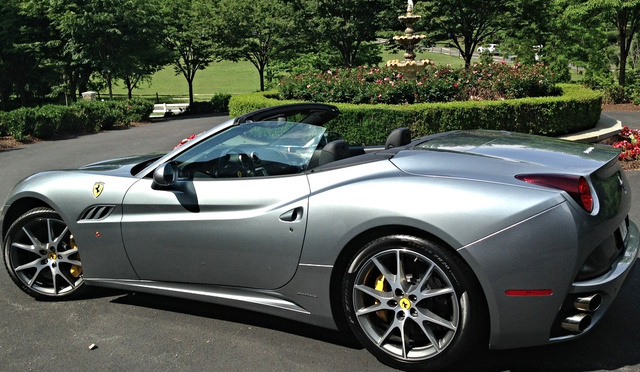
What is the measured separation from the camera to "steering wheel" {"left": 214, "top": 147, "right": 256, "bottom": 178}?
14.3 feet

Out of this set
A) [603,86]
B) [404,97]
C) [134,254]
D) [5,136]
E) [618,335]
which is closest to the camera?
[618,335]

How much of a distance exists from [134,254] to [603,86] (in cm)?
2940

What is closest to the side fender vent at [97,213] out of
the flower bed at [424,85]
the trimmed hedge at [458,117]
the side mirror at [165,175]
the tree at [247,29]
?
the side mirror at [165,175]

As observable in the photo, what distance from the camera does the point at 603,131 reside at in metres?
12.7

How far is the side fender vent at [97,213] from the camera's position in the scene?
14.9 ft

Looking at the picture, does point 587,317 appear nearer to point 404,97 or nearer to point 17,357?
point 17,357

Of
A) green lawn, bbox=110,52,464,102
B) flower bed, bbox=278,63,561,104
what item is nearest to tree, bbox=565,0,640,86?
flower bed, bbox=278,63,561,104

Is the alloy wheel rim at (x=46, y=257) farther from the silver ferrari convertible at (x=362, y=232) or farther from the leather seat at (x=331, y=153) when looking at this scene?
the leather seat at (x=331, y=153)

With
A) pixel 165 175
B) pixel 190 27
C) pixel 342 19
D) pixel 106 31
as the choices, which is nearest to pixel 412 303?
pixel 165 175

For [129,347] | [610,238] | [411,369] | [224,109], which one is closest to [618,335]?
[610,238]

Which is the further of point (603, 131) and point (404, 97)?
point (404, 97)

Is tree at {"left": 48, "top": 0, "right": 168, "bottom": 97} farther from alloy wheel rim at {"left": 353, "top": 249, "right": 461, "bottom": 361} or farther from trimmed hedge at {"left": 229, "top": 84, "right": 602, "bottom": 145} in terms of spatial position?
alloy wheel rim at {"left": 353, "top": 249, "right": 461, "bottom": 361}

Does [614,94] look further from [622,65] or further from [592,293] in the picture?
Result: [592,293]

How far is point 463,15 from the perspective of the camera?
3238cm
